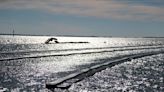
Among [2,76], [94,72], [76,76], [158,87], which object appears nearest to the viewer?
[158,87]

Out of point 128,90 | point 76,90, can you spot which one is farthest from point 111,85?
point 76,90

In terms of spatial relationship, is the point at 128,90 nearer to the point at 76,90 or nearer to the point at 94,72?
the point at 76,90

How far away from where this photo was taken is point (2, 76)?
5950 cm

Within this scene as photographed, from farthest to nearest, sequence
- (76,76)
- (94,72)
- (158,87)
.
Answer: (94,72)
(76,76)
(158,87)

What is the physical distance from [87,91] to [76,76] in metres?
12.1

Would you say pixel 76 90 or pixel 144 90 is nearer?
pixel 76 90

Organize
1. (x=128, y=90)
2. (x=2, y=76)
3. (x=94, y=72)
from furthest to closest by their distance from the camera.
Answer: (x=94, y=72)
(x=2, y=76)
(x=128, y=90)

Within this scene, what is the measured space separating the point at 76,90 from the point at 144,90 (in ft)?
32.1

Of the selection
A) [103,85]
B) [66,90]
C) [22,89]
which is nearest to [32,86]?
[22,89]

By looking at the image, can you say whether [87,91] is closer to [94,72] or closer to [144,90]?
[144,90]

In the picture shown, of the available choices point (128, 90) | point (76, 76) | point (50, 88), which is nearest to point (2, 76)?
point (76, 76)

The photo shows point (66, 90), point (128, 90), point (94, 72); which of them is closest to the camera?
point (66, 90)

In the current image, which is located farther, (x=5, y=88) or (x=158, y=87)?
(x=158, y=87)

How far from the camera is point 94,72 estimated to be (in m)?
64.2
